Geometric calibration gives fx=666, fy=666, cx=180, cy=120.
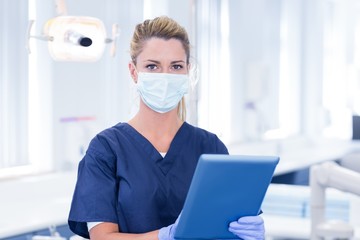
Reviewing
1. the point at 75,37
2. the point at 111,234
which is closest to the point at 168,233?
the point at 111,234

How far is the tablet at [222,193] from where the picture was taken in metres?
1.32

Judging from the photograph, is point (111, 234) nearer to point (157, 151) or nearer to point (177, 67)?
point (157, 151)

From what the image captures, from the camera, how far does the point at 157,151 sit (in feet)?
5.46

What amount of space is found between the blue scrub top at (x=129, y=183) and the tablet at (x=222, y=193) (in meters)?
0.18

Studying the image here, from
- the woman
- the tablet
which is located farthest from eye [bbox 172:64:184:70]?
the tablet

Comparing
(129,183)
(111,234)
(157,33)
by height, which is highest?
(157,33)

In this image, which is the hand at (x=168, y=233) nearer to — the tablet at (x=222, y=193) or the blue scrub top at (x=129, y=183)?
the tablet at (x=222, y=193)

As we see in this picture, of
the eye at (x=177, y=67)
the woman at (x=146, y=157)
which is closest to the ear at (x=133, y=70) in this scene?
the woman at (x=146, y=157)

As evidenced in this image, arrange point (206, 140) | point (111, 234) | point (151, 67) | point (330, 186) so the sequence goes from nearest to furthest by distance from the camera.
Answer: point (111, 234) < point (151, 67) < point (206, 140) < point (330, 186)

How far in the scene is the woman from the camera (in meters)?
1.55

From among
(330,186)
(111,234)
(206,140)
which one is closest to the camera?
(111,234)

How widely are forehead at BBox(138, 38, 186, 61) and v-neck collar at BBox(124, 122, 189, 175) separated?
19 cm

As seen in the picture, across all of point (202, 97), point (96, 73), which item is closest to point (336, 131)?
point (202, 97)

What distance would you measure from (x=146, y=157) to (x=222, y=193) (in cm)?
33
